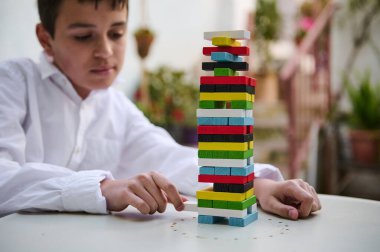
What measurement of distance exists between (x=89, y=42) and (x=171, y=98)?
2.22 m

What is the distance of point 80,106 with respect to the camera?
1.31 metres

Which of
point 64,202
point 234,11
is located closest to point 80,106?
point 64,202

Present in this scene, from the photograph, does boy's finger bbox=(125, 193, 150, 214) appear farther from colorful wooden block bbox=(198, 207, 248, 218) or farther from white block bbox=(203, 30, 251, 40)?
white block bbox=(203, 30, 251, 40)

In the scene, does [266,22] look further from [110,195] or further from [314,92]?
[110,195]

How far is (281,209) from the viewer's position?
35.9 inches

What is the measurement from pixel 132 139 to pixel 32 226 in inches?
23.9

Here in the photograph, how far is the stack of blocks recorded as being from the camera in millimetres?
831


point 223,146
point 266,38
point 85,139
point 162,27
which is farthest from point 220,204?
point 266,38

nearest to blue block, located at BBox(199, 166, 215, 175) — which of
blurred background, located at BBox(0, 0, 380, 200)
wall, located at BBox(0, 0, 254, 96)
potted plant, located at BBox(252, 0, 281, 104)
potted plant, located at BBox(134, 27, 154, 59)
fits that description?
wall, located at BBox(0, 0, 254, 96)

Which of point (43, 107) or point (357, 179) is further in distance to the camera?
point (357, 179)

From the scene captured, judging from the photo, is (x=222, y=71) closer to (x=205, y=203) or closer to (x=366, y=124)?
(x=205, y=203)

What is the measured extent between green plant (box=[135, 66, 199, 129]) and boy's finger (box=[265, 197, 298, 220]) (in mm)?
2212

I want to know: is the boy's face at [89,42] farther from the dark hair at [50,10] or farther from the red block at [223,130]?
the red block at [223,130]

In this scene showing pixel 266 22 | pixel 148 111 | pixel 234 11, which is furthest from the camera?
pixel 266 22
